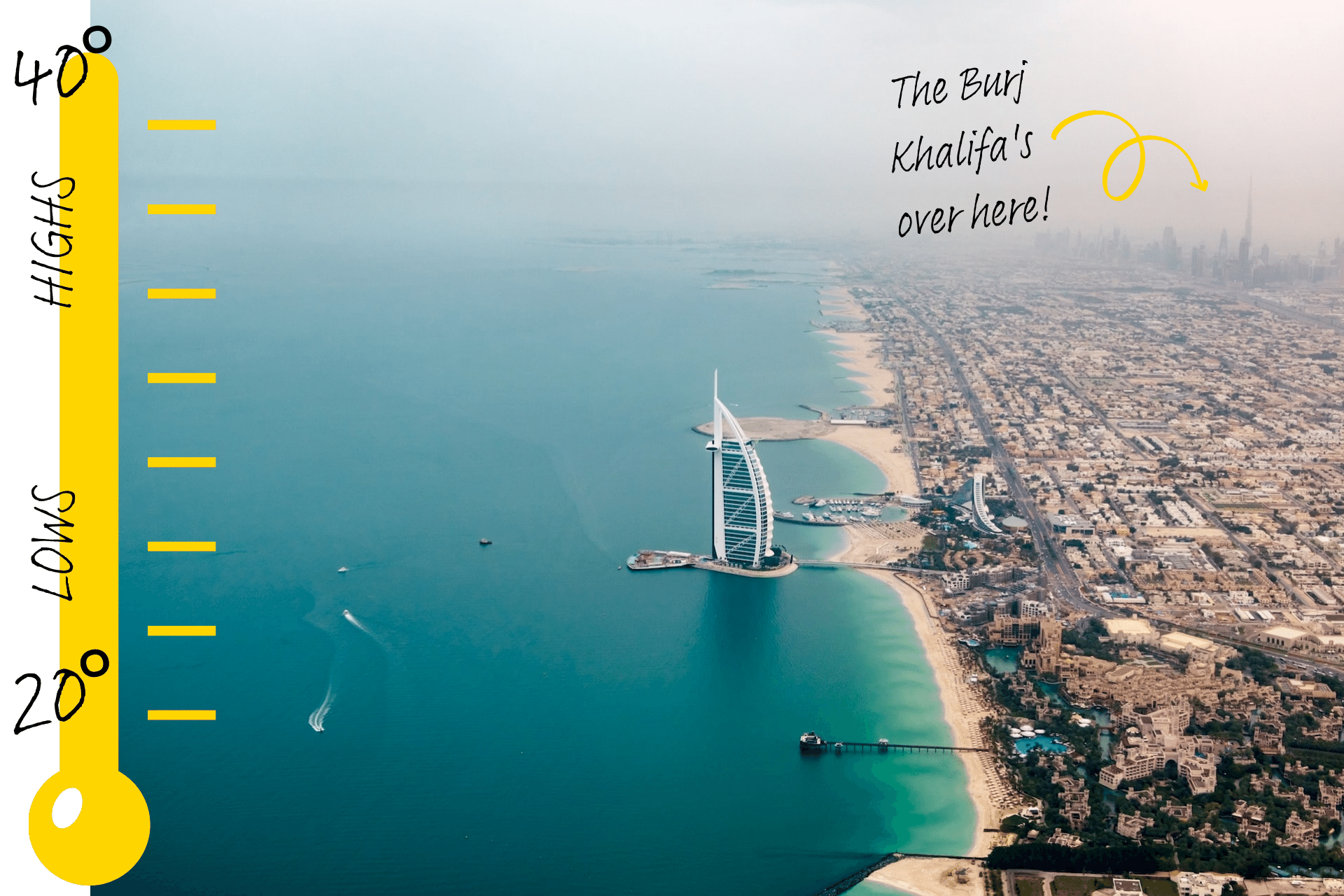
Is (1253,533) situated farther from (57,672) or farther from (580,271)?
(580,271)

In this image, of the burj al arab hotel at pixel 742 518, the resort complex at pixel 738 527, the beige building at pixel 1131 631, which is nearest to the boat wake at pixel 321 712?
the resort complex at pixel 738 527

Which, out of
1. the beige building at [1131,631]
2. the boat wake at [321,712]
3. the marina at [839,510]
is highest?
the marina at [839,510]

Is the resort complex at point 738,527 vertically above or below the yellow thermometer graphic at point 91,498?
below

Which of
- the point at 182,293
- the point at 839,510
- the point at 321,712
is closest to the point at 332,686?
the point at 321,712

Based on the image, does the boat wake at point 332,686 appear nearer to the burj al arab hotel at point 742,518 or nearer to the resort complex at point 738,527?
the resort complex at point 738,527

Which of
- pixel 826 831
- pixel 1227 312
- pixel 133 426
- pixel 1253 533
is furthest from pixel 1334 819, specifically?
pixel 1227 312

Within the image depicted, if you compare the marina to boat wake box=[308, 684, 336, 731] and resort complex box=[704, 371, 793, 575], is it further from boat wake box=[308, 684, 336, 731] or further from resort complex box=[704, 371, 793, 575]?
boat wake box=[308, 684, 336, 731]
